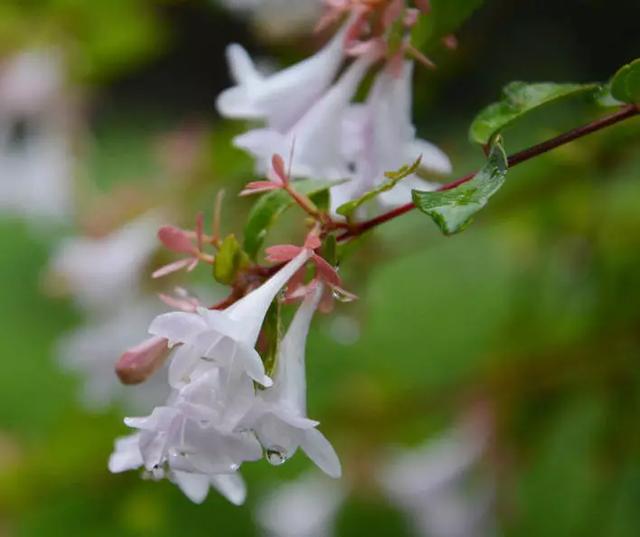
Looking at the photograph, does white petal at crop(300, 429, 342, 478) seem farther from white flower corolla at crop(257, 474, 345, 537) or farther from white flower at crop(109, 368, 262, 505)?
white flower corolla at crop(257, 474, 345, 537)

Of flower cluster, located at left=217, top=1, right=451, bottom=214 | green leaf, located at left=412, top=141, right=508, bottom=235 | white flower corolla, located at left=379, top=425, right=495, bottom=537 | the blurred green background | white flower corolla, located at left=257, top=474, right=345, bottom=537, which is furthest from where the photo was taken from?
white flower corolla, located at left=257, top=474, right=345, bottom=537

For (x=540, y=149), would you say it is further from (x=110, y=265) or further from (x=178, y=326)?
(x=110, y=265)

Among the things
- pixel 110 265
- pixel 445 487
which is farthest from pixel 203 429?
pixel 445 487

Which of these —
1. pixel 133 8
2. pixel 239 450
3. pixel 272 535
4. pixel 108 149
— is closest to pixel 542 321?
pixel 272 535

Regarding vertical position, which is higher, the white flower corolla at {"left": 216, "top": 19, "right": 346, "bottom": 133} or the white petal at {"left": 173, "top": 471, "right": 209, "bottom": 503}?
the white flower corolla at {"left": 216, "top": 19, "right": 346, "bottom": 133}

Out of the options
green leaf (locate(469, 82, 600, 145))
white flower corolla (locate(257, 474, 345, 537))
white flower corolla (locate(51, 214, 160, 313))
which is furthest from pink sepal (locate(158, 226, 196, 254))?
white flower corolla (locate(257, 474, 345, 537))

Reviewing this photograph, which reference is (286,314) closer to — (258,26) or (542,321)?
(258,26)
